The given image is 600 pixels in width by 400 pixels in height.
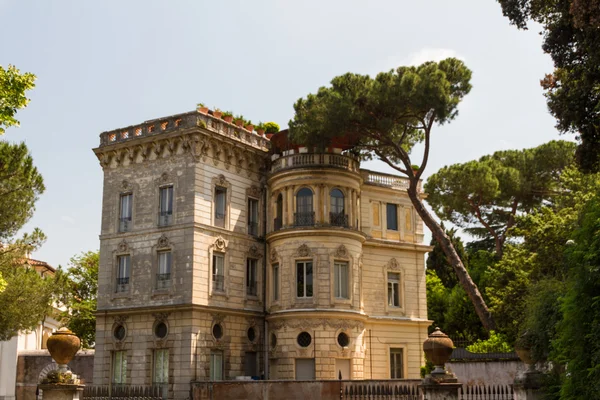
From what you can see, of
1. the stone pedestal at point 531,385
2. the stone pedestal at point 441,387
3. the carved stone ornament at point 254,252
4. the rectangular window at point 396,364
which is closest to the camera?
the stone pedestal at point 531,385

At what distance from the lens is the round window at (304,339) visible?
35125 mm

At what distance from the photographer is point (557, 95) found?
2191cm

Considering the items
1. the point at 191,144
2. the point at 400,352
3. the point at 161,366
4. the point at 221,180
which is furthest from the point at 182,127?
the point at 400,352

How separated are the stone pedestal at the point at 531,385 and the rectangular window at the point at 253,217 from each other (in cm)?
A: 2064

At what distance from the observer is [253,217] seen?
125 ft

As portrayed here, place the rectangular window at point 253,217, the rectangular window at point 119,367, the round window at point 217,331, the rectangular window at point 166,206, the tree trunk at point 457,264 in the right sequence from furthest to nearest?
the rectangular window at point 253,217, the tree trunk at point 457,264, the rectangular window at point 166,206, the rectangular window at point 119,367, the round window at point 217,331

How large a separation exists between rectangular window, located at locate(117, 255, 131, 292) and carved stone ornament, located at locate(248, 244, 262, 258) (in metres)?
5.82

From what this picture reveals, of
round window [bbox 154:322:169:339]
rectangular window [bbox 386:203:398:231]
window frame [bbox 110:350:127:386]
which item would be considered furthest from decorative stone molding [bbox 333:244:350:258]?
window frame [bbox 110:350:127:386]

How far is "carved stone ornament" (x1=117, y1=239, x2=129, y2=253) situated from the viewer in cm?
3619

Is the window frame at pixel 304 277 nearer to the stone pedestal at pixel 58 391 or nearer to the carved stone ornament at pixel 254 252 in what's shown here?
the carved stone ornament at pixel 254 252

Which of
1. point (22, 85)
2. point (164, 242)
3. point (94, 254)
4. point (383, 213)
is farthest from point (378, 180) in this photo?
point (94, 254)

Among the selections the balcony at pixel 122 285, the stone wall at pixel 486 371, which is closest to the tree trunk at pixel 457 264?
the stone wall at pixel 486 371

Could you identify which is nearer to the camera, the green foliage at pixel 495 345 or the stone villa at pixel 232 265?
the stone villa at pixel 232 265

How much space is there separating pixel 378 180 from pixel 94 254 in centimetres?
2655
